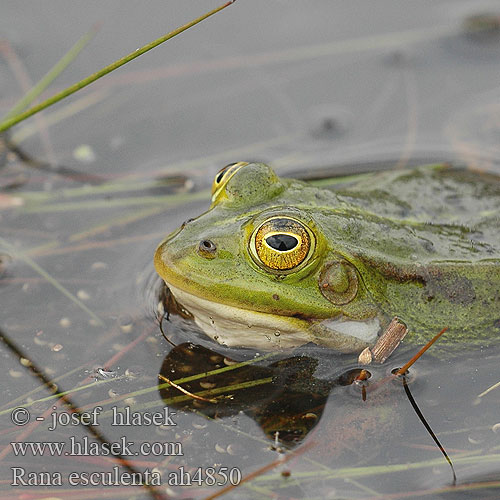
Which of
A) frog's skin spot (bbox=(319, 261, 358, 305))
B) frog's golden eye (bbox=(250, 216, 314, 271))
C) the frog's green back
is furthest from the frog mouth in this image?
frog's golden eye (bbox=(250, 216, 314, 271))

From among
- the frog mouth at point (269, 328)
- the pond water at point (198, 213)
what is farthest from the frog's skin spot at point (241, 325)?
the pond water at point (198, 213)

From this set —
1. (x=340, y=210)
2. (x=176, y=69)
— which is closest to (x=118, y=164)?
(x=176, y=69)

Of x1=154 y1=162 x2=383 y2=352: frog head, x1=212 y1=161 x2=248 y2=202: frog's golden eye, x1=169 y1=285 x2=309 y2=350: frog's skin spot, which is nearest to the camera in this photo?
x1=154 y1=162 x2=383 y2=352: frog head

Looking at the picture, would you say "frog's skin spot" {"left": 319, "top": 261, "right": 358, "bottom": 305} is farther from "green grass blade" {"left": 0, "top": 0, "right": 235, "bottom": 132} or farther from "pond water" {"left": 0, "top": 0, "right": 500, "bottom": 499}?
"green grass blade" {"left": 0, "top": 0, "right": 235, "bottom": 132}

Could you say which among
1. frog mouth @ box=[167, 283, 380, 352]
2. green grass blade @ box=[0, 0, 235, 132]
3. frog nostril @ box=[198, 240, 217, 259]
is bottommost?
frog mouth @ box=[167, 283, 380, 352]

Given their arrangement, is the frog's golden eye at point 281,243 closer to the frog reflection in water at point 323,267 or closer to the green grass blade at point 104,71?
the frog reflection in water at point 323,267

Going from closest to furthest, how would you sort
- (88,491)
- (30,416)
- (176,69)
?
(88,491)
(30,416)
(176,69)

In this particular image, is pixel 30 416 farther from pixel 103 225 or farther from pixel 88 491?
pixel 103 225

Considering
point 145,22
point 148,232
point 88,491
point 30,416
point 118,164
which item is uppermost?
point 145,22

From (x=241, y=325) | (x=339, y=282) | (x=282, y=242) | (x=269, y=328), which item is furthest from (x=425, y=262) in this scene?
(x=241, y=325)

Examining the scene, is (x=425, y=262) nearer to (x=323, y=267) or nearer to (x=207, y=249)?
(x=323, y=267)
